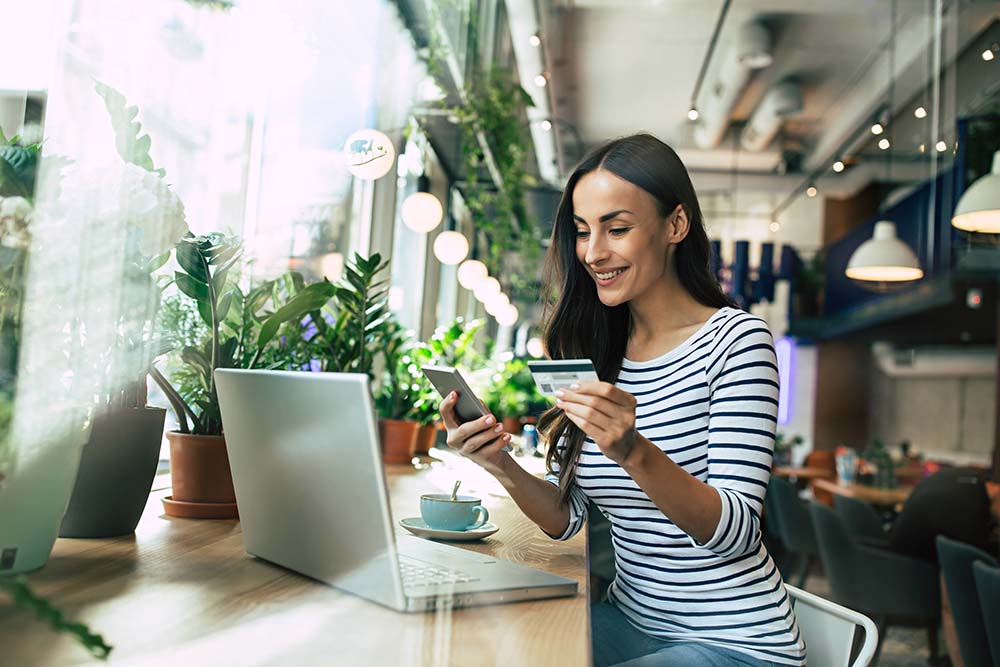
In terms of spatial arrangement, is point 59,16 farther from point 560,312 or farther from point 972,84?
point 972,84

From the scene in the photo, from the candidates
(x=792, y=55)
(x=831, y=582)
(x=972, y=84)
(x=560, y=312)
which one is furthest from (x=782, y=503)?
(x=792, y=55)

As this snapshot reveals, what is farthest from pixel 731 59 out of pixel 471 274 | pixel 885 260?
pixel 471 274

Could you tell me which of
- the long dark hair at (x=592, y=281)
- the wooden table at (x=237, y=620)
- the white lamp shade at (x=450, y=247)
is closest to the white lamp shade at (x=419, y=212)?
the white lamp shade at (x=450, y=247)

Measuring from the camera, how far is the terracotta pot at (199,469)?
175 cm

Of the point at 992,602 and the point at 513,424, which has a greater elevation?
the point at 513,424

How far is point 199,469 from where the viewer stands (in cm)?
176

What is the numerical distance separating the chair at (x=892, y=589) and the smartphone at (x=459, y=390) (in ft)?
10.2

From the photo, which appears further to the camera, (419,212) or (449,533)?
(419,212)

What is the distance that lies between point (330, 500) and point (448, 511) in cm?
62

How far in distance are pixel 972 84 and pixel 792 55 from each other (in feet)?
9.89

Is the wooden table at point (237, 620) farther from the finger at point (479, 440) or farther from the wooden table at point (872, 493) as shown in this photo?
the wooden table at point (872, 493)

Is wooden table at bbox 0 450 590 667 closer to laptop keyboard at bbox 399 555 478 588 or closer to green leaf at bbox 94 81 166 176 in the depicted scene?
laptop keyboard at bbox 399 555 478 588

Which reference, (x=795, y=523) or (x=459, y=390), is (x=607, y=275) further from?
(x=795, y=523)

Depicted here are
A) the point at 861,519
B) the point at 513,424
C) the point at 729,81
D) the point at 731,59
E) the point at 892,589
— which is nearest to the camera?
the point at 892,589
